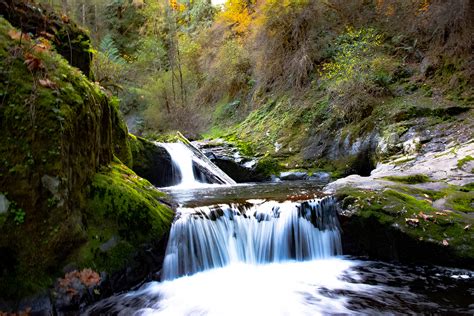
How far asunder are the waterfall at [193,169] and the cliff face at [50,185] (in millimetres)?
6689

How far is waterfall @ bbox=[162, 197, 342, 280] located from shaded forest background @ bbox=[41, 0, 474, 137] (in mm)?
4246

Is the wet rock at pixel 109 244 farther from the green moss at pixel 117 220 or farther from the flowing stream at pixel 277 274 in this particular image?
the flowing stream at pixel 277 274

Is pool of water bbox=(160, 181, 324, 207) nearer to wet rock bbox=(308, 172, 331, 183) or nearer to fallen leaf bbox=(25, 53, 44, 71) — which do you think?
wet rock bbox=(308, 172, 331, 183)

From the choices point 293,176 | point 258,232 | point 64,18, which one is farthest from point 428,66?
point 64,18

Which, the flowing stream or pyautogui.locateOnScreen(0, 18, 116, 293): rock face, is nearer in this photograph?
pyautogui.locateOnScreen(0, 18, 116, 293): rock face

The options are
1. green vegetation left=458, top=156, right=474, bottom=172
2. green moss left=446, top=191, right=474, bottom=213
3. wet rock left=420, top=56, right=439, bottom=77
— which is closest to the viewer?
green moss left=446, top=191, right=474, bottom=213

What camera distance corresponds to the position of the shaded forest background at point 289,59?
977cm

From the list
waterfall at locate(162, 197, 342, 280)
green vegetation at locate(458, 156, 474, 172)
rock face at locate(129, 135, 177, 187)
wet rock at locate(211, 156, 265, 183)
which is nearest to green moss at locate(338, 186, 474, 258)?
waterfall at locate(162, 197, 342, 280)

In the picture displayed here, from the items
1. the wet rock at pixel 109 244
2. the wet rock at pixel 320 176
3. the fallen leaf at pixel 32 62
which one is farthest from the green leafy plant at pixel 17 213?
the wet rock at pixel 320 176

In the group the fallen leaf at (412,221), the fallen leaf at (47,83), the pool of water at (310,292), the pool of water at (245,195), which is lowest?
the pool of water at (310,292)

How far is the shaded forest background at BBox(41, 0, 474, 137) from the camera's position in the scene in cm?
977

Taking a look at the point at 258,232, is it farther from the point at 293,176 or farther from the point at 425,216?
the point at 293,176

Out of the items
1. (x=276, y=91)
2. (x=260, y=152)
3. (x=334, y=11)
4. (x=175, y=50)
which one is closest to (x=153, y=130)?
(x=175, y=50)

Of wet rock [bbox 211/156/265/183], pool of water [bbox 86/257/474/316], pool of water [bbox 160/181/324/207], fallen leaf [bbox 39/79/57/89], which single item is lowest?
pool of water [bbox 86/257/474/316]
